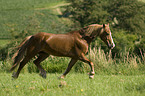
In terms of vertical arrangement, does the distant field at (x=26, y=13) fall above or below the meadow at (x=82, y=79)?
below

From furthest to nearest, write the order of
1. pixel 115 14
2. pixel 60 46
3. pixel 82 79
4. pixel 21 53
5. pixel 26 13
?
pixel 26 13 < pixel 115 14 < pixel 82 79 < pixel 21 53 < pixel 60 46

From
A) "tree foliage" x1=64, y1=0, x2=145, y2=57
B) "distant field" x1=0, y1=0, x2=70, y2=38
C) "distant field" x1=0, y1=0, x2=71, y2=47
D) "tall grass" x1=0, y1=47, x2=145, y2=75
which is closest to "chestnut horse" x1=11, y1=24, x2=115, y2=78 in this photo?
"tall grass" x1=0, y1=47, x2=145, y2=75

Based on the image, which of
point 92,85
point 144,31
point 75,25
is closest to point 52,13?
point 75,25

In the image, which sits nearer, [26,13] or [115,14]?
[115,14]

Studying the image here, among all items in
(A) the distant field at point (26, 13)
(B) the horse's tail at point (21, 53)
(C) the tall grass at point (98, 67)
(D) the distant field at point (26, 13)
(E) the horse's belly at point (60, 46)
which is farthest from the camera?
(A) the distant field at point (26, 13)

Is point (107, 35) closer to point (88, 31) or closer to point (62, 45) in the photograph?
point (88, 31)

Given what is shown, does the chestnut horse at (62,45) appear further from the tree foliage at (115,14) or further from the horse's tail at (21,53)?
the tree foliage at (115,14)

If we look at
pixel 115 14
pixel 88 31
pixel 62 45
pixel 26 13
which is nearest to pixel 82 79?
pixel 62 45

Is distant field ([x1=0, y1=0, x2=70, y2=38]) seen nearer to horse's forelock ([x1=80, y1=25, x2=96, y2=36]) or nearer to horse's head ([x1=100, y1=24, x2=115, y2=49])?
horse's forelock ([x1=80, y1=25, x2=96, y2=36])

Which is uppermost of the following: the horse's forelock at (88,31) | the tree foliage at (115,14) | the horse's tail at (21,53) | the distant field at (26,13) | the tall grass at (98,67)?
the horse's forelock at (88,31)

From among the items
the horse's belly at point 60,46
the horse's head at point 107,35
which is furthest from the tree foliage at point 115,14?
the horse's belly at point 60,46

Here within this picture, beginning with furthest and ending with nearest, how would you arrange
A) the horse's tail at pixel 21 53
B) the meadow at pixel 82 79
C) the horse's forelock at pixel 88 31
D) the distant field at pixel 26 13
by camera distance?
the distant field at pixel 26 13, the horse's forelock at pixel 88 31, the horse's tail at pixel 21 53, the meadow at pixel 82 79

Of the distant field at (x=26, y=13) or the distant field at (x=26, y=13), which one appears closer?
the distant field at (x=26, y=13)

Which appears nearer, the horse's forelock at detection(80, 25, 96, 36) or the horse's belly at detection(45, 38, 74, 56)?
the horse's belly at detection(45, 38, 74, 56)
